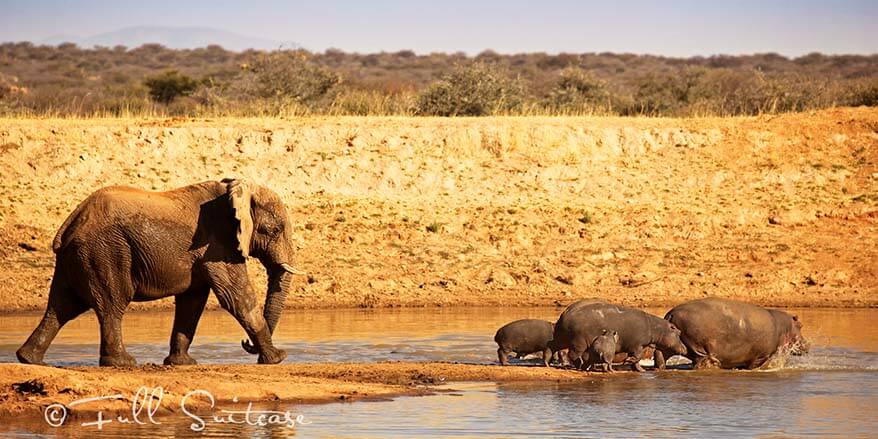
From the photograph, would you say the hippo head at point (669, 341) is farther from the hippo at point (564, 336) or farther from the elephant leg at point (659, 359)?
the hippo at point (564, 336)

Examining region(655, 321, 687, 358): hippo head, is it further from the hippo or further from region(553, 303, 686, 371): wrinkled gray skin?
the hippo

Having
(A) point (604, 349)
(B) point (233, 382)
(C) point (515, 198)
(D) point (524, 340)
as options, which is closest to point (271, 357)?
(B) point (233, 382)

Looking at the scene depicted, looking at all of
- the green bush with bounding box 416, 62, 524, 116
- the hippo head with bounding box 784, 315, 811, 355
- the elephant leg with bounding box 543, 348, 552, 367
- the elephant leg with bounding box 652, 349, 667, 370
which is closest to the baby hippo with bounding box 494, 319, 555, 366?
the elephant leg with bounding box 543, 348, 552, 367

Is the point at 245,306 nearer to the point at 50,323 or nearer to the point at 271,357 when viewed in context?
the point at 271,357

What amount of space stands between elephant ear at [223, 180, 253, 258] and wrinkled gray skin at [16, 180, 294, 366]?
1 cm

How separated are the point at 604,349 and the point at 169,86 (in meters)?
37.7

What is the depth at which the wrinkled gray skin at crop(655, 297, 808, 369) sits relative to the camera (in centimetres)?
1655

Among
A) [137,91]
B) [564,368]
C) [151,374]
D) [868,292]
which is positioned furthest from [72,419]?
[137,91]

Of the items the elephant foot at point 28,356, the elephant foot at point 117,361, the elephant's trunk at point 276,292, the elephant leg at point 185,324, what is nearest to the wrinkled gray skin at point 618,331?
the elephant's trunk at point 276,292

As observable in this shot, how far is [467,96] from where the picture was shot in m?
36.1

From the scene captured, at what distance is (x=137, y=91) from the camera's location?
51844 millimetres

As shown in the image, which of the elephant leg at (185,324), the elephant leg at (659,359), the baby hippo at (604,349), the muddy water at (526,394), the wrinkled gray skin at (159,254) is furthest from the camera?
the elephant leg at (659,359)

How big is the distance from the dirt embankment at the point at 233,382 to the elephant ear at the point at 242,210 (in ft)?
4.50

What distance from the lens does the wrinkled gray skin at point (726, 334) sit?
16.5m
